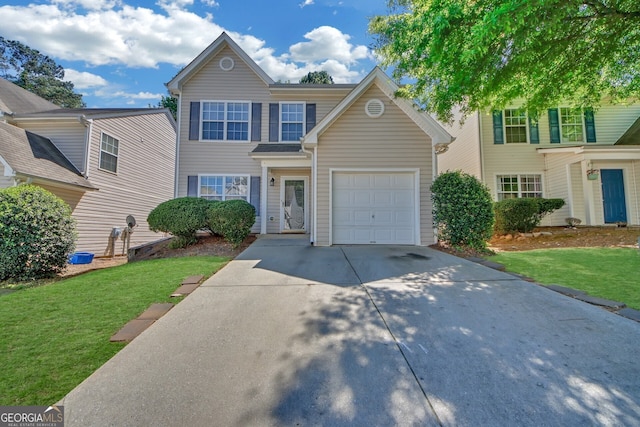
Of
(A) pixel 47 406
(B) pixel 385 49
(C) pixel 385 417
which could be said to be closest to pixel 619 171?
(B) pixel 385 49

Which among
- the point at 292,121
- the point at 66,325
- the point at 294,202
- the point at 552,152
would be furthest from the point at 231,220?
the point at 552,152

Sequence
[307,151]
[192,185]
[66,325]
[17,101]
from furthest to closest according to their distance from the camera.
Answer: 1. [17,101]
2. [192,185]
3. [307,151]
4. [66,325]

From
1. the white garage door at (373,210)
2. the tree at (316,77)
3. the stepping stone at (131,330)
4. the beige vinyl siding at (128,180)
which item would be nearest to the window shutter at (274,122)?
the white garage door at (373,210)

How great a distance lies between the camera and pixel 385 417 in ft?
6.43

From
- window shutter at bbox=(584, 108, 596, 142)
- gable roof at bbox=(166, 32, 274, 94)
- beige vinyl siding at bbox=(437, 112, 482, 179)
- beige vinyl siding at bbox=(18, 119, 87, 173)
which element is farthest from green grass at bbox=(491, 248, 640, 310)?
beige vinyl siding at bbox=(18, 119, 87, 173)

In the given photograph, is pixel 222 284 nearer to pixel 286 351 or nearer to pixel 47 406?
pixel 286 351

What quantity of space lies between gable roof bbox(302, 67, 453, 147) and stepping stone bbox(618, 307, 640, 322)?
5959mm

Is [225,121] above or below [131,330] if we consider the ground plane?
above

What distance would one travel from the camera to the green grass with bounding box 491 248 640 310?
4.55 meters

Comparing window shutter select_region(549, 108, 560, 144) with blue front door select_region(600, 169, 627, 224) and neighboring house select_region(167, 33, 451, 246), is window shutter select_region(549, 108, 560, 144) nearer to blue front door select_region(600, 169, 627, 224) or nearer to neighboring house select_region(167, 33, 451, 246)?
blue front door select_region(600, 169, 627, 224)

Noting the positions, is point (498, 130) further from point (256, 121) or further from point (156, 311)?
point (156, 311)

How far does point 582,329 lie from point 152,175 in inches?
706

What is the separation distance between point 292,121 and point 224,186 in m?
4.09

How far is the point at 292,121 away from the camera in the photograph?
1200cm
